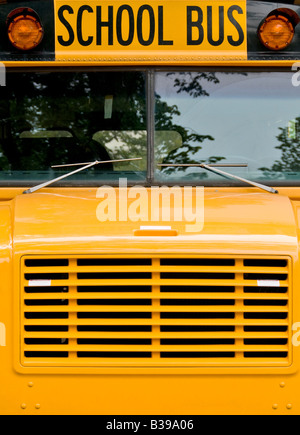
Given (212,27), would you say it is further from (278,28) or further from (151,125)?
(151,125)

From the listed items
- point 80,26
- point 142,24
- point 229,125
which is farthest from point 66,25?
point 229,125

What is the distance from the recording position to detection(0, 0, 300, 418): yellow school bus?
2516 millimetres

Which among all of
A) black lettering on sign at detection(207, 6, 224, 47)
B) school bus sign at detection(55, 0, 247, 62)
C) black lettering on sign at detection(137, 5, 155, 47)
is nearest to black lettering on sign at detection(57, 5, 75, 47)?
school bus sign at detection(55, 0, 247, 62)

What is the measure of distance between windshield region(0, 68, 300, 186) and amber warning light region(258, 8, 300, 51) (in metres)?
0.17

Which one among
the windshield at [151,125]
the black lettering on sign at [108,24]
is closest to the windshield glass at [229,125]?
the windshield at [151,125]

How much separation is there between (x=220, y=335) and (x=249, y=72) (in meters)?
1.37

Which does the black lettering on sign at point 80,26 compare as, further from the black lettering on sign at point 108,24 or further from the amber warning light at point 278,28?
the amber warning light at point 278,28

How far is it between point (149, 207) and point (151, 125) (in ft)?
1.86

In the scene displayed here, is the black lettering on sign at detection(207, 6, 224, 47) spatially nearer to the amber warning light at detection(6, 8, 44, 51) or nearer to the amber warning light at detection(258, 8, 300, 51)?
the amber warning light at detection(258, 8, 300, 51)

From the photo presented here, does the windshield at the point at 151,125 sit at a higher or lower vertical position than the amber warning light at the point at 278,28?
lower

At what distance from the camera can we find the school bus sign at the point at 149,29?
3100mm

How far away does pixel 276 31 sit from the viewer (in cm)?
311

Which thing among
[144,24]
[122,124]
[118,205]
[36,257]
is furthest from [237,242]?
[144,24]

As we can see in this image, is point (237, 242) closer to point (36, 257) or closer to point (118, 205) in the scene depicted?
point (118, 205)
